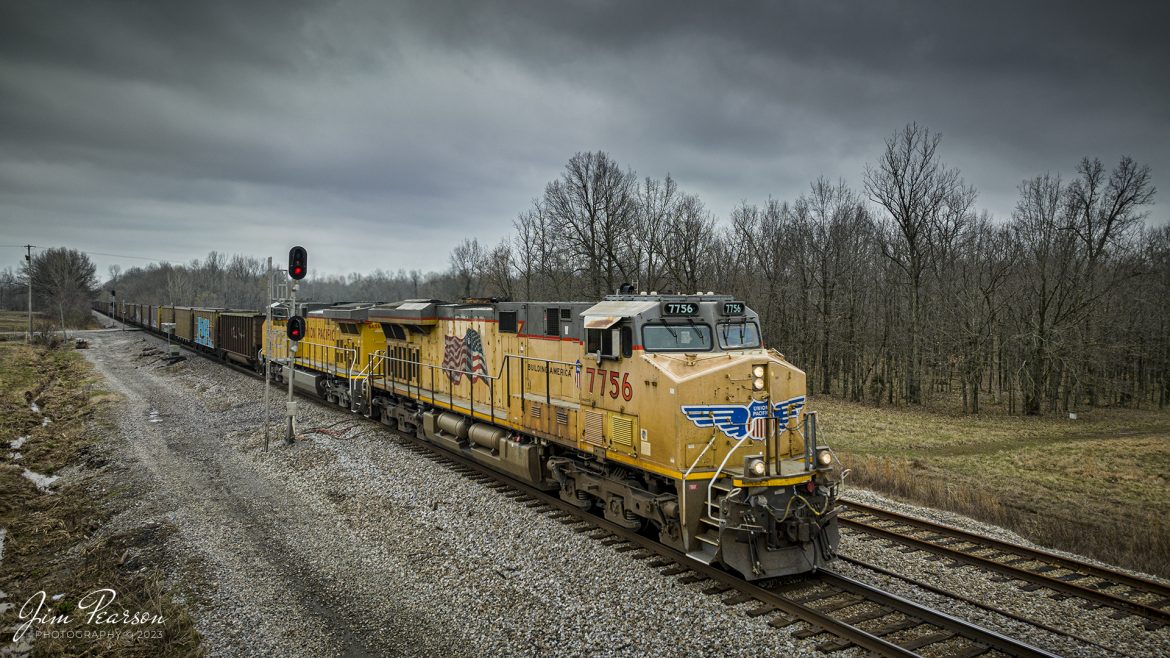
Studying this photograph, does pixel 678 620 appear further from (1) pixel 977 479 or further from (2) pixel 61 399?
(2) pixel 61 399

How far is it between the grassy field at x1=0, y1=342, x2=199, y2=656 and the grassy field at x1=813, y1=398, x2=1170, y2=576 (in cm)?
1264

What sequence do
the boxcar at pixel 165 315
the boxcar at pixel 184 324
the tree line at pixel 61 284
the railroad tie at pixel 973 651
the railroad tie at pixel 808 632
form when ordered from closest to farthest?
1. the railroad tie at pixel 973 651
2. the railroad tie at pixel 808 632
3. the boxcar at pixel 184 324
4. the boxcar at pixel 165 315
5. the tree line at pixel 61 284

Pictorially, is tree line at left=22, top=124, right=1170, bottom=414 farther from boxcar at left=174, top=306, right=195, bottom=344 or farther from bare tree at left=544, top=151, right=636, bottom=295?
boxcar at left=174, top=306, right=195, bottom=344

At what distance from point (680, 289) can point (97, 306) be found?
124722 mm

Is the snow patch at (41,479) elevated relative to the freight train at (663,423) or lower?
lower

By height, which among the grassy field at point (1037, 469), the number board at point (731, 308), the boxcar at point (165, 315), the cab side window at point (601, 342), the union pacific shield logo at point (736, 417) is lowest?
the grassy field at point (1037, 469)

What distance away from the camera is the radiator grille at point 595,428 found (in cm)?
933

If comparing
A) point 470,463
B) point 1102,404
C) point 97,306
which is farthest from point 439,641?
point 97,306

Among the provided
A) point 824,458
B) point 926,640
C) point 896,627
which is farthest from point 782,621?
point 824,458

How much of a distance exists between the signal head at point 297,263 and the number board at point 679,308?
1100 centimetres

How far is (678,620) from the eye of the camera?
22.8 feet

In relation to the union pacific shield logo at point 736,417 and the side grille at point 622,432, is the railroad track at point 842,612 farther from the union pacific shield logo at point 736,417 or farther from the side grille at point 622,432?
the union pacific shield logo at point 736,417

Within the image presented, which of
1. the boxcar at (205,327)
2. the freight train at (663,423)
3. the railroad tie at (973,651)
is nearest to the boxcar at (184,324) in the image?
the boxcar at (205,327)

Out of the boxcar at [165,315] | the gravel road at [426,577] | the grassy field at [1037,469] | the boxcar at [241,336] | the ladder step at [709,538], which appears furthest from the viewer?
the boxcar at [165,315]
